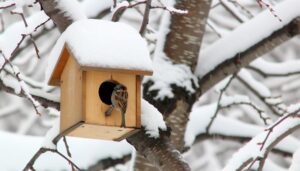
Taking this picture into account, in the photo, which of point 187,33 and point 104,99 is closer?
point 104,99

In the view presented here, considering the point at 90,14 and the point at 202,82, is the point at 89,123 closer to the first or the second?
the point at 202,82

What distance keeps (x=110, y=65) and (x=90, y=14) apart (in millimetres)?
1492

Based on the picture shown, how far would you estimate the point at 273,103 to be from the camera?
4516 millimetres

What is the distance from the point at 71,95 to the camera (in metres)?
2.83

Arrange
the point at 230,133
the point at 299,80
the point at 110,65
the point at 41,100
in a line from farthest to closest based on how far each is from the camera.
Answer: the point at 299,80 → the point at 230,133 → the point at 41,100 → the point at 110,65

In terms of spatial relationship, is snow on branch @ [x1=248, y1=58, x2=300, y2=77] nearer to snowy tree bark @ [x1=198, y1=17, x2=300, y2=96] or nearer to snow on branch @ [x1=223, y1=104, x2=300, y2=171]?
snowy tree bark @ [x1=198, y1=17, x2=300, y2=96]

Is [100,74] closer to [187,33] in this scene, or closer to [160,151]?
[160,151]

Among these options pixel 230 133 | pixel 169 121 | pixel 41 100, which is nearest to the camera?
pixel 41 100

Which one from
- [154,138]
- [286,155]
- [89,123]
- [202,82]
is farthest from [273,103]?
[89,123]

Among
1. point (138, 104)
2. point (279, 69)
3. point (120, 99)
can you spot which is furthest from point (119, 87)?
point (279, 69)

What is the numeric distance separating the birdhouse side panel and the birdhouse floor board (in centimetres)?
4

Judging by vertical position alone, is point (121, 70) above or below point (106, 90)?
above

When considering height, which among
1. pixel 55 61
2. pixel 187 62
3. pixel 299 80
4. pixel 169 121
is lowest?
pixel 299 80

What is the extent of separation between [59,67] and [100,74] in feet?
0.99
